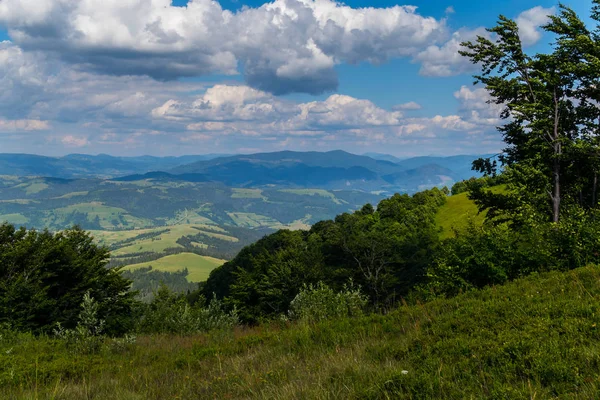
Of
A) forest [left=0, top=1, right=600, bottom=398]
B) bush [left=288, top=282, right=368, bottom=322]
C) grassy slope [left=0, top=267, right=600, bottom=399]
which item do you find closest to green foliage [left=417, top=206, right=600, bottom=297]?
forest [left=0, top=1, right=600, bottom=398]

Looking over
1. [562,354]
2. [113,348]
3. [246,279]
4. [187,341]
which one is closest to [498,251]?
[562,354]

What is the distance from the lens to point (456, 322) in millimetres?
8148

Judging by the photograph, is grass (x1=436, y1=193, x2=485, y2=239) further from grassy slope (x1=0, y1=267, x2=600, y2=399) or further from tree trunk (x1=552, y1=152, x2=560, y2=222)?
grassy slope (x1=0, y1=267, x2=600, y2=399)

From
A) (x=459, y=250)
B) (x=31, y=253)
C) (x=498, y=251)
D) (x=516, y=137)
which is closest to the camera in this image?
(x=498, y=251)

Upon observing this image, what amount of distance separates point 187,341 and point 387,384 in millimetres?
8595

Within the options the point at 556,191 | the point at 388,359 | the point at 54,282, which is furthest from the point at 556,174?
the point at 54,282

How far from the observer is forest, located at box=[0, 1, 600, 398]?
5.84 m

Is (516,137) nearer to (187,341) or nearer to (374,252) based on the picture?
(187,341)

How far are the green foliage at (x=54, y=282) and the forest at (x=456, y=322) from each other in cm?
23

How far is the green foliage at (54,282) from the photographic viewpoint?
27.5m

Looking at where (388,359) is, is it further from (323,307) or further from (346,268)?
(346,268)

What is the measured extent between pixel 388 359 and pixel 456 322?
2238mm

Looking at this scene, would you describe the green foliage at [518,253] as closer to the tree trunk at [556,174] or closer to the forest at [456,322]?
the forest at [456,322]

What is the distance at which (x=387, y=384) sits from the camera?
568 centimetres
